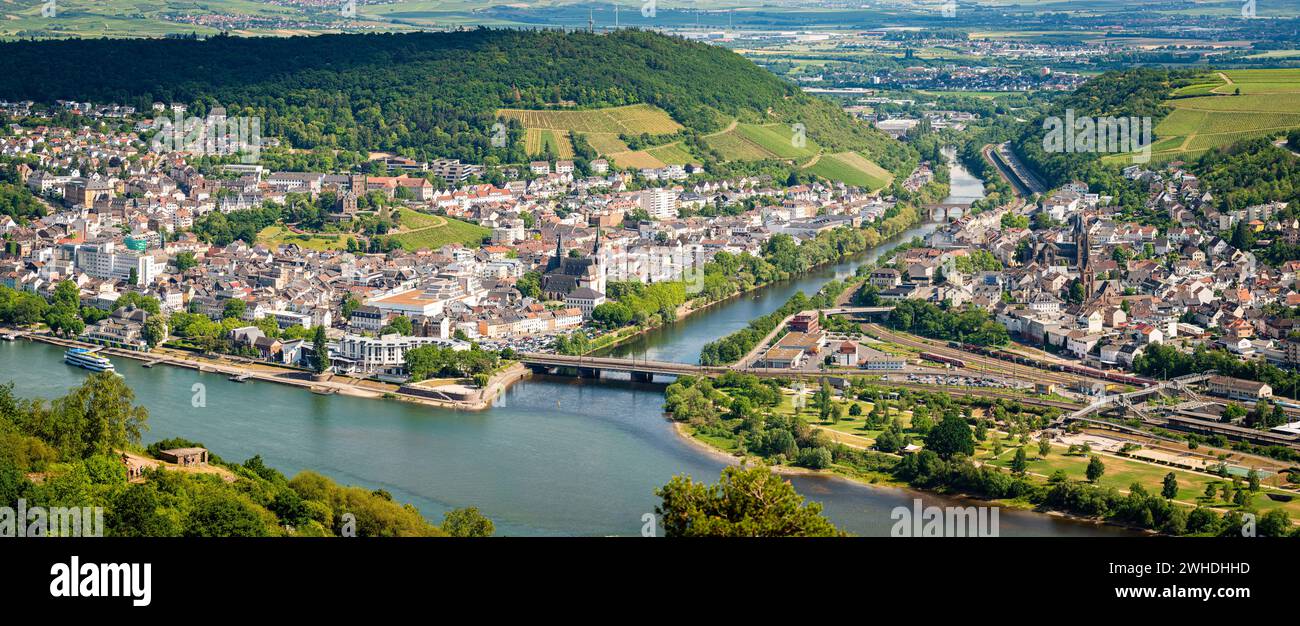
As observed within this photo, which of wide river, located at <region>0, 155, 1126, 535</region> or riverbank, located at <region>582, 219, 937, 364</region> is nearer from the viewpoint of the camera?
wide river, located at <region>0, 155, 1126, 535</region>

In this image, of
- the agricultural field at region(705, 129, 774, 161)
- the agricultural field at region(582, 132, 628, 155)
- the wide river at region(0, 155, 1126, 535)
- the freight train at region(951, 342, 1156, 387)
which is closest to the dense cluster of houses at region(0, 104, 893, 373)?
the agricultural field at region(582, 132, 628, 155)

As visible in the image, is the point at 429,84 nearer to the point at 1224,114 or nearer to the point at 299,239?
the point at 299,239

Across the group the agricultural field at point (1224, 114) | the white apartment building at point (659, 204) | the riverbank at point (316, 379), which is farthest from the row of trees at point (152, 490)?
the agricultural field at point (1224, 114)

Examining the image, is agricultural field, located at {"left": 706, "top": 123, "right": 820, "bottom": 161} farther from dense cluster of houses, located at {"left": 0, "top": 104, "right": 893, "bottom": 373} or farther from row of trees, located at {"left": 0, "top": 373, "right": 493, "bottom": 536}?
row of trees, located at {"left": 0, "top": 373, "right": 493, "bottom": 536}

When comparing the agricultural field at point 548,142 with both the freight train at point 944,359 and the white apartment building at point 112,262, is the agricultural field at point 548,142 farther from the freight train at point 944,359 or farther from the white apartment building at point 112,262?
the freight train at point 944,359
